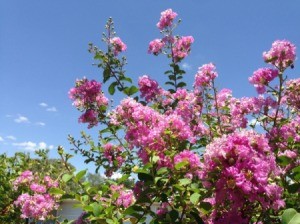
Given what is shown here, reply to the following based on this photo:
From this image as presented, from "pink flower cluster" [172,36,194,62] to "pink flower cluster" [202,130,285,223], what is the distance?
117 inches

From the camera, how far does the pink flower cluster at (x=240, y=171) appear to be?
174cm

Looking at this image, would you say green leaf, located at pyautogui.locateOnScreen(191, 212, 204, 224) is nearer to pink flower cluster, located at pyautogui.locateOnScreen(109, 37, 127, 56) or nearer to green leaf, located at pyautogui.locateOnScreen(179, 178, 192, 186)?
green leaf, located at pyautogui.locateOnScreen(179, 178, 192, 186)

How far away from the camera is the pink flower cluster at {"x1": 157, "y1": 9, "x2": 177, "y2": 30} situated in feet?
16.2

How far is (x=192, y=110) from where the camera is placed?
3869mm

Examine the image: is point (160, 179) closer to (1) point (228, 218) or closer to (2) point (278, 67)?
(1) point (228, 218)

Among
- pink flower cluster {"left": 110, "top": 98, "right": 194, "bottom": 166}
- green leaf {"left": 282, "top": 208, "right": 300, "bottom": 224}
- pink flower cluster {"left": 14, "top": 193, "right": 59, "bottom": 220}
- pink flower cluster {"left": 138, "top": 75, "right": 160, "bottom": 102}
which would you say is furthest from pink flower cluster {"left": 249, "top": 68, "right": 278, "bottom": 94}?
pink flower cluster {"left": 14, "top": 193, "right": 59, "bottom": 220}

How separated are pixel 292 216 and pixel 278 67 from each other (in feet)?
6.45

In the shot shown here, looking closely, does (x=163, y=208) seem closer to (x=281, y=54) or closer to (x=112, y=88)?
(x=281, y=54)

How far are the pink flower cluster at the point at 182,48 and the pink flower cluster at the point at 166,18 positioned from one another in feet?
0.99

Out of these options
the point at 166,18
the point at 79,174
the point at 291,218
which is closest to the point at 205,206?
the point at 291,218

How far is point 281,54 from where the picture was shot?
3.23 metres

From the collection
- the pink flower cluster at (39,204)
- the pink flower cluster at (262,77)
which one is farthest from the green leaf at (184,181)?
the pink flower cluster at (39,204)

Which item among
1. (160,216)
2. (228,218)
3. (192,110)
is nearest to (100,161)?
(192,110)

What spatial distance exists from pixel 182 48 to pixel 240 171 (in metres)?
3.27
